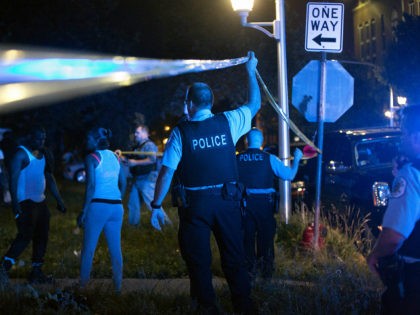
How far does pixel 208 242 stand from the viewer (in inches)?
215

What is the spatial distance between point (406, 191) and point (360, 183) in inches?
269

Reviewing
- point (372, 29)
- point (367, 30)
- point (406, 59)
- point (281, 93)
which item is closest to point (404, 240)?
point (281, 93)

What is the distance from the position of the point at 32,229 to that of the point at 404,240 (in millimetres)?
5155

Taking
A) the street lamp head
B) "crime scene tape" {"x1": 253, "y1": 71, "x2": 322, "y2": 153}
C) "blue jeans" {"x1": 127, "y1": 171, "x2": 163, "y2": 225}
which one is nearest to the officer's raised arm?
"crime scene tape" {"x1": 253, "y1": 71, "x2": 322, "y2": 153}

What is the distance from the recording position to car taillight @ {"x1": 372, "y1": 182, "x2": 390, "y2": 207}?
9.68 m

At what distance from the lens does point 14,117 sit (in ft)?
77.3

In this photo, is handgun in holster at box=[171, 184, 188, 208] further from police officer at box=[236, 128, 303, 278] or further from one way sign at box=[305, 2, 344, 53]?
one way sign at box=[305, 2, 344, 53]

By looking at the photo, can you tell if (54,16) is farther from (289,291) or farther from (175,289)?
(289,291)

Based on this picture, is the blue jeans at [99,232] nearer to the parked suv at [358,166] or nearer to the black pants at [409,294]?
the black pants at [409,294]

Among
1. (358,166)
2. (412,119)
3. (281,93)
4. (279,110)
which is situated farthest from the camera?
(281,93)

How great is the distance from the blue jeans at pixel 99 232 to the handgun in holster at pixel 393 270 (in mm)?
3739

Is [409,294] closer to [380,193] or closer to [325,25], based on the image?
[325,25]

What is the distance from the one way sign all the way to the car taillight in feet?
6.65

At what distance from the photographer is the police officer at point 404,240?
3553 millimetres
